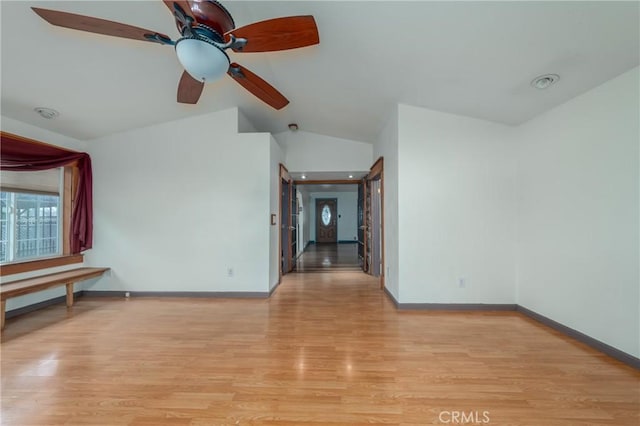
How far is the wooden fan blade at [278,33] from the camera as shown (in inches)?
60.1

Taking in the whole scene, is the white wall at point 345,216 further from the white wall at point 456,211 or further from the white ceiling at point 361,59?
the white wall at point 456,211

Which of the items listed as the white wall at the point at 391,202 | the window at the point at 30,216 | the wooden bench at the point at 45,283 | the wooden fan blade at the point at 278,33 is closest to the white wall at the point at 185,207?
the wooden bench at the point at 45,283

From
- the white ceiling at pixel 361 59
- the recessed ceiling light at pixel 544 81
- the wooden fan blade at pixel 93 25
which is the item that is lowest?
the wooden fan blade at pixel 93 25

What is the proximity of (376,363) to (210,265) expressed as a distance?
2774 millimetres

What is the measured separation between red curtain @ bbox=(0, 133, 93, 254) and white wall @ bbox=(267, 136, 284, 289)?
268 cm

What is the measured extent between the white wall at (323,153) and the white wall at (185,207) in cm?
139

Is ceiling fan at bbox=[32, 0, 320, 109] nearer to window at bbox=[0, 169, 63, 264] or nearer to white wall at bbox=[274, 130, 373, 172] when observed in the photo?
window at bbox=[0, 169, 63, 264]

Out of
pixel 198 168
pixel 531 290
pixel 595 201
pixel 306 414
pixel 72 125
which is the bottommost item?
pixel 306 414

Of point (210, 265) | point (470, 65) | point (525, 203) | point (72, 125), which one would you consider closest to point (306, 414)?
point (210, 265)

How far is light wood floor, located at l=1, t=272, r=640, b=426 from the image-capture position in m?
1.57

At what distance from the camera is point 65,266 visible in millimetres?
3691

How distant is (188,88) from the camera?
2.22 metres

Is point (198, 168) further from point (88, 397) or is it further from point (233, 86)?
point (88, 397)

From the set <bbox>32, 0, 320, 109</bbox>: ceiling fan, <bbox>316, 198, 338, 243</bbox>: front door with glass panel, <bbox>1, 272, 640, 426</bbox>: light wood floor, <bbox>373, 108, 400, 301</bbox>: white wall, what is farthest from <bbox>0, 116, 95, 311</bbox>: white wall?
<bbox>316, 198, 338, 243</bbox>: front door with glass panel
